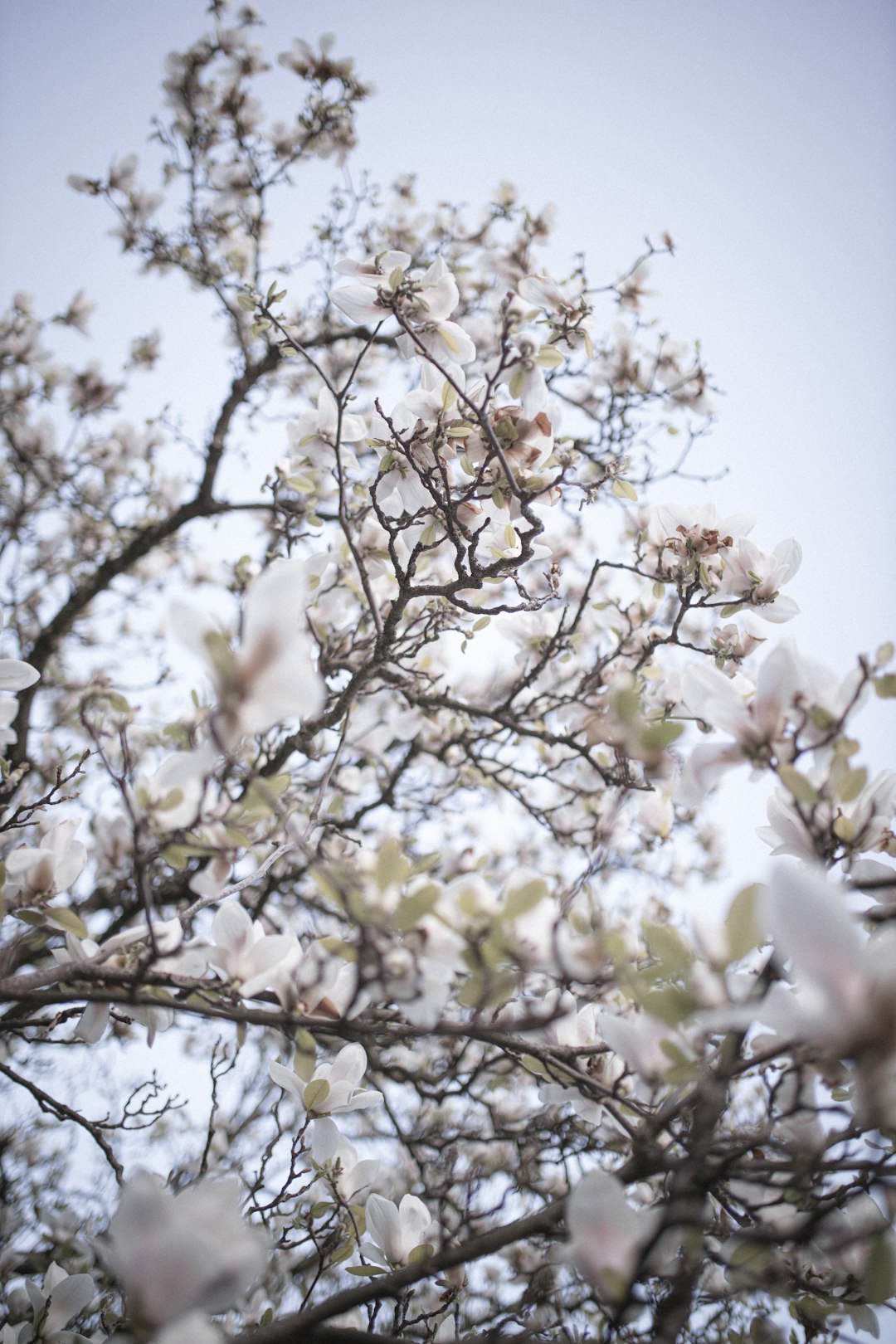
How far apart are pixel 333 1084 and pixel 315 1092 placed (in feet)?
0.14

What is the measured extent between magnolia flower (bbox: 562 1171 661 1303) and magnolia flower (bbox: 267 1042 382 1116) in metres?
0.41

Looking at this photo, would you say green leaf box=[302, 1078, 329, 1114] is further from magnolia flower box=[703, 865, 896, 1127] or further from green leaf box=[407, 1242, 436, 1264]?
magnolia flower box=[703, 865, 896, 1127]

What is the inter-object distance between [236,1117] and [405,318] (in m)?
3.63

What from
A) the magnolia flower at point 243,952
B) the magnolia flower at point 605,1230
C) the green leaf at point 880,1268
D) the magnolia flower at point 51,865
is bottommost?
the green leaf at point 880,1268

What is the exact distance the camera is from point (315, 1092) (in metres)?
0.97

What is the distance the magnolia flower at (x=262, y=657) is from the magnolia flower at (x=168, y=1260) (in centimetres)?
41

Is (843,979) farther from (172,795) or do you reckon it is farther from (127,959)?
(127,959)

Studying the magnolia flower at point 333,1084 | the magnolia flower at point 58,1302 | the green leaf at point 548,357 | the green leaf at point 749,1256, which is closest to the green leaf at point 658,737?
the green leaf at point 749,1256

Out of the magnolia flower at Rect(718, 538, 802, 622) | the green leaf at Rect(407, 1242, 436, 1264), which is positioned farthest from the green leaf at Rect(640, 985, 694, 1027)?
the magnolia flower at Rect(718, 538, 802, 622)

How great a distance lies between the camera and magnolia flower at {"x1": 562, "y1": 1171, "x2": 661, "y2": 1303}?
2.07 feet

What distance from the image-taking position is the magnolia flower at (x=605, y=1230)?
0.63m

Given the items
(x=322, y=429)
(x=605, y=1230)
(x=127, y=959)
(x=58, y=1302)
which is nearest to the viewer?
(x=605, y=1230)

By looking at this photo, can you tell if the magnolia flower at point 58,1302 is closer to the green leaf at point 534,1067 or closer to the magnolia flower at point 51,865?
the magnolia flower at point 51,865

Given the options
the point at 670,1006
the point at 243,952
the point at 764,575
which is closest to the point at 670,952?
the point at 670,1006
